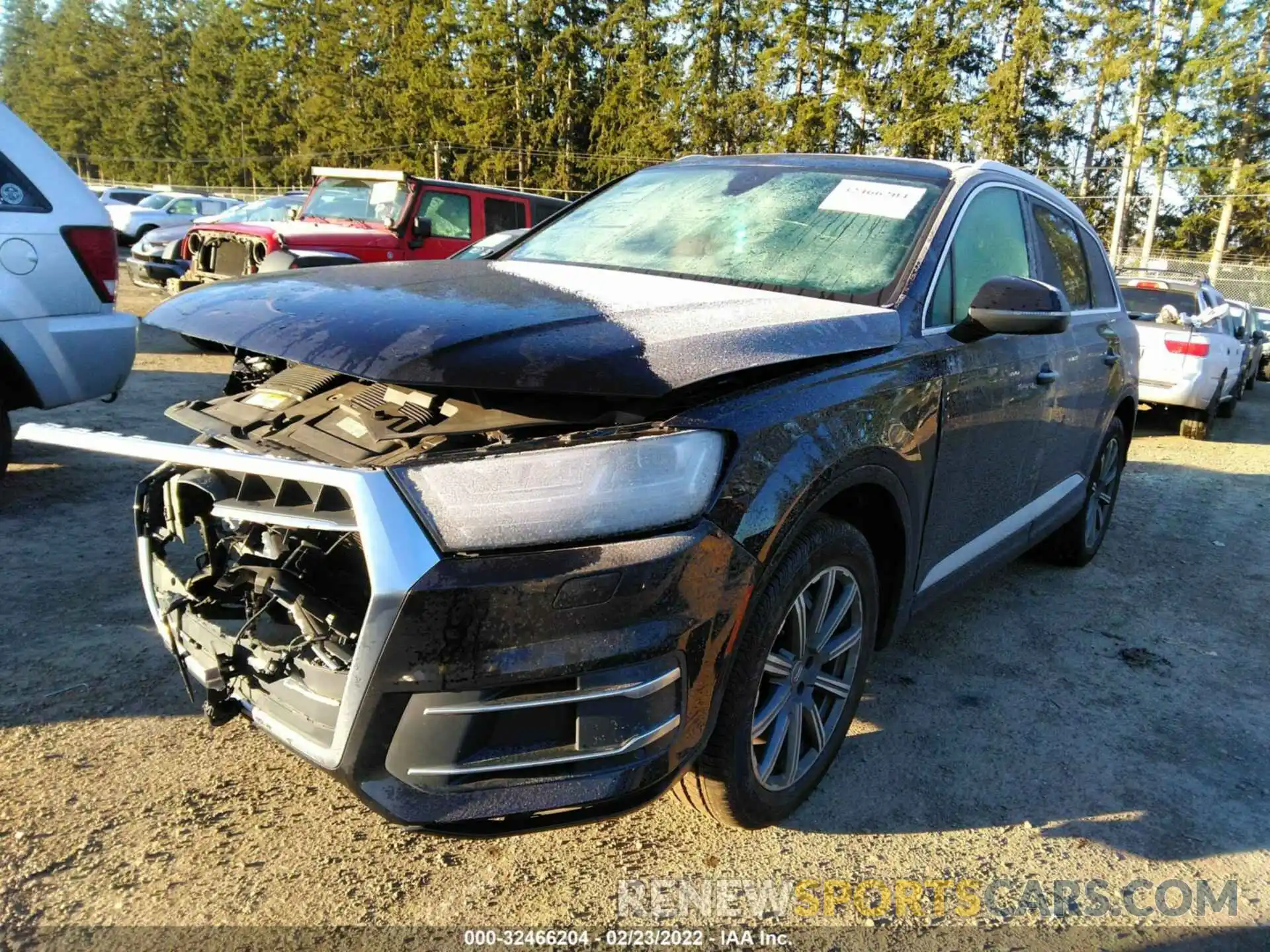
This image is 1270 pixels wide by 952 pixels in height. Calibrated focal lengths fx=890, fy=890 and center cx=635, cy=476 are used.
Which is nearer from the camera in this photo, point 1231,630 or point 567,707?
point 567,707

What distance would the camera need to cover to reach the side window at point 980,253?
2854 mm

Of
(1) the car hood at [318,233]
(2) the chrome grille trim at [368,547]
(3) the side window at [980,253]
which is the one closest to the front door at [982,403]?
(3) the side window at [980,253]

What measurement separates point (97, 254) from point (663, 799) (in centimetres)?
383

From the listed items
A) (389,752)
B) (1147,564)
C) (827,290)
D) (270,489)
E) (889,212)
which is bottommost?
(1147,564)

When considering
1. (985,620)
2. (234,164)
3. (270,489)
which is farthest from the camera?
(234,164)

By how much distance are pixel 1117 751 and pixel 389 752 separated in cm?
246

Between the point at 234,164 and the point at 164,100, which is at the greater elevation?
the point at 164,100

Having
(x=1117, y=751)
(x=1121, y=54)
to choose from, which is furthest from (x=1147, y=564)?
(x=1121, y=54)

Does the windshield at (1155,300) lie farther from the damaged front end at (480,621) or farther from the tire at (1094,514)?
the damaged front end at (480,621)

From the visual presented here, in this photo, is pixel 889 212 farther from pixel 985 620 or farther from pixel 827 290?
pixel 985 620

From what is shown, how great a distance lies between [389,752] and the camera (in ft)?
5.75

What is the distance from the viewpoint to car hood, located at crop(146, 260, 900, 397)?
1.82 m

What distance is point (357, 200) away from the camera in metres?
10.5

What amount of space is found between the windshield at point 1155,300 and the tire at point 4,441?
409 inches
